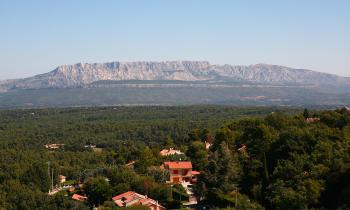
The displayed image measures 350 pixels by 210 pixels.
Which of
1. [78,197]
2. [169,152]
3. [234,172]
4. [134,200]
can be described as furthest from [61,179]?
[234,172]

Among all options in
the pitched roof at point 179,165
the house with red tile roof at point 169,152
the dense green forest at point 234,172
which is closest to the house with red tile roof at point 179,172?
the pitched roof at point 179,165

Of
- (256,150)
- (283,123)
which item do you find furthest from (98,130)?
(256,150)

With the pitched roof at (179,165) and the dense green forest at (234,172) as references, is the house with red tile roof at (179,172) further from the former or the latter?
the dense green forest at (234,172)

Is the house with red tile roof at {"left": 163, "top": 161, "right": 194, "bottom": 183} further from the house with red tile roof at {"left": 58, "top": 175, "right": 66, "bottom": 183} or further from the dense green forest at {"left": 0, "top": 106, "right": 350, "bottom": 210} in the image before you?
the house with red tile roof at {"left": 58, "top": 175, "right": 66, "bottom": 183}

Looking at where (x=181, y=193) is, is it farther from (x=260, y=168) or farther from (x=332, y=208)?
(x=332, y=208)

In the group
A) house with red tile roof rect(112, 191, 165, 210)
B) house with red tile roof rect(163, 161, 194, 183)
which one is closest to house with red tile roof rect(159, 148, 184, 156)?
house with red tile roof rect(163, 161, 194, 183)

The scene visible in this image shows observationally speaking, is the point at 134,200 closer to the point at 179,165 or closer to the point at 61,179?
the point at 179,165

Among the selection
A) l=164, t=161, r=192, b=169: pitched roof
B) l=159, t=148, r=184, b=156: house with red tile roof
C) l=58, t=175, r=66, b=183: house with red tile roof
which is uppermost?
l=164, t=161, r=192, b=169: pitched roof
